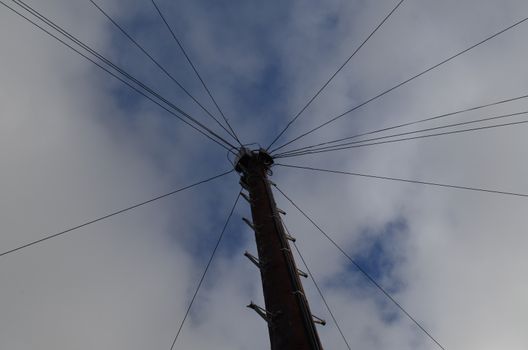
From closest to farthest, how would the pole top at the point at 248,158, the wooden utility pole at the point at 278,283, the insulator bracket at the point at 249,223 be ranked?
A: the wooden utility pole at the point at 278,283 < the insulator bracket at the point at 249,223 < the pole top at the point at 248,158

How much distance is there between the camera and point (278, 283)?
8539 mm

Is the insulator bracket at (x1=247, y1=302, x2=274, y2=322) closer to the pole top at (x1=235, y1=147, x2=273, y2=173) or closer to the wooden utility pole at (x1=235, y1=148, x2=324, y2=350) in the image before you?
the wooden utility pole at (x1=235, y1=148, x2=324, y2=350)

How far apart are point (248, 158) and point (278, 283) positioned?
19.6ft

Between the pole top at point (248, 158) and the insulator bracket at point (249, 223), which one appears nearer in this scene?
the insulator bracket at point (249, 223)

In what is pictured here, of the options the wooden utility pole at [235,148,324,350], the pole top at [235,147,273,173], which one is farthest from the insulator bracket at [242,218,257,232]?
the pole top at [235,147,273,173]

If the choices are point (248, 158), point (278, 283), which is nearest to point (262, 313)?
point (278, 283)

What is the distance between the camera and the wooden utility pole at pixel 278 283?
7.43 meters

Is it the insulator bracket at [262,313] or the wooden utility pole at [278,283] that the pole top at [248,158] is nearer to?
the wooden utility pole at [278,283]

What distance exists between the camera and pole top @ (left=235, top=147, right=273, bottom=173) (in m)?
13.6

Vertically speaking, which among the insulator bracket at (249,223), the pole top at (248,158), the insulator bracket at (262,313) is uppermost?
the pole top at (248,158)

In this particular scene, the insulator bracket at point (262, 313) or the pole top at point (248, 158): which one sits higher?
the pole top at point (248, 158)

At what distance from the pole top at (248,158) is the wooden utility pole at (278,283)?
164 centimetres

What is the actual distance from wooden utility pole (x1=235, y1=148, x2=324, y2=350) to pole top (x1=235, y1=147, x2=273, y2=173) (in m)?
1.64

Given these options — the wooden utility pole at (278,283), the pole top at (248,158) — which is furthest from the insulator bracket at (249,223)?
the pole top at (248,158)
